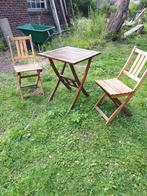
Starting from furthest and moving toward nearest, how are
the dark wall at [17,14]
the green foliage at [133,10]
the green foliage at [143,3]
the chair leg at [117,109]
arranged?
the green foliage at [143,3] < the green foliage at [133,10] < the dark wall at [17,14] < the chair leg at [117,109]

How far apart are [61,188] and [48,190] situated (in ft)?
0.45

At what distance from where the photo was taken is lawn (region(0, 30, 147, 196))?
258cm

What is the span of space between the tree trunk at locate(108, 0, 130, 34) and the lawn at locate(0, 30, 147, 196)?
14.2 ft

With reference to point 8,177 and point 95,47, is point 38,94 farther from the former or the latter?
point 95,47

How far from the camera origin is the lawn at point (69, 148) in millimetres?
2584

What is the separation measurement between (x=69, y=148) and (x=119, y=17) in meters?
6.09

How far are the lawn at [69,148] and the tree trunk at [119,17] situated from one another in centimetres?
432

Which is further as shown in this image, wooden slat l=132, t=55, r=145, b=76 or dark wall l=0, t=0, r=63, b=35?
dark wall l=0, t=0, r=63, b=35

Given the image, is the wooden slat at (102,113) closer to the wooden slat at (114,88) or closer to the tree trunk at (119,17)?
the wooden slat at (114,88)

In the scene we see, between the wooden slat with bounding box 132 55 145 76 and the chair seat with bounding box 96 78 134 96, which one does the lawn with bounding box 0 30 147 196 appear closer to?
the chair seat with bounding box 96 78 134 96

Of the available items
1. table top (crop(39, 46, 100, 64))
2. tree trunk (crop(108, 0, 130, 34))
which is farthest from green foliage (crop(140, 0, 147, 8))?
table top (crop(39, 46, 100, 64))

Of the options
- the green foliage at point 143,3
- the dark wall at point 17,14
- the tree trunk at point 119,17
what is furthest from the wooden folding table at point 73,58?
the green foliage at point 143,3

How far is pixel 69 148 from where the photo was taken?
3.07 metres

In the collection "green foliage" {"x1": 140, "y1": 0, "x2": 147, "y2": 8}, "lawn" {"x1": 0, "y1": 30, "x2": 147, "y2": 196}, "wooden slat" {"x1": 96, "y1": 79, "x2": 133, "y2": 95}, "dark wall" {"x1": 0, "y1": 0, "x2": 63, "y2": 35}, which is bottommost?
"green foliage" {"x1": 140, "y1": 0, "x2": 147, "y2": 8}
